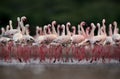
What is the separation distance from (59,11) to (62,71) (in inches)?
78.0

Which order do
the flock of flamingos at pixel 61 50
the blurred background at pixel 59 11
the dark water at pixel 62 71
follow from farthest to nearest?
the blurred background at pixel 59 11 → the flock of flamingos at pixel 61 50 → the dark water at pixel 62 71

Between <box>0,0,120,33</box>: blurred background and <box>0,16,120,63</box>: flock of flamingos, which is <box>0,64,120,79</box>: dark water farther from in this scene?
<box>0,0,120,33</box>: blurred background

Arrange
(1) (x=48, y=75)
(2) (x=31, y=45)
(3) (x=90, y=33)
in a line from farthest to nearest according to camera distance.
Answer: (3) (x=90, y=33), (2) (x=31, y=45), (1) (x=48, y=75)

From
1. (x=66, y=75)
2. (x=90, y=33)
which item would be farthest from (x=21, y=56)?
(x=90, y=33)

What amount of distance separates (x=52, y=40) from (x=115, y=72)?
1.29ft

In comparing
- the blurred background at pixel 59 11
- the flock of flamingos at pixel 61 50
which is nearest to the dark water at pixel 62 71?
the flock of flamingos at pixel 61 50

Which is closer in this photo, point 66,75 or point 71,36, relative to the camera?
point 66,75

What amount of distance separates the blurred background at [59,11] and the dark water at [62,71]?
5.13ft

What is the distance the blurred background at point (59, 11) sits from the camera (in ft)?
Answer: 13.7

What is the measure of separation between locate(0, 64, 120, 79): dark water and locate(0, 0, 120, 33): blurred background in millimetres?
1564

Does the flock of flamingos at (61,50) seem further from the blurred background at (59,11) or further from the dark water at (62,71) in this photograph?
the blurred background at (59,11)

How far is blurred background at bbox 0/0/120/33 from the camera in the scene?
4184 millimetres

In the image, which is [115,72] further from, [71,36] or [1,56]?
[1,56]

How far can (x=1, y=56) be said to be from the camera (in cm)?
248
